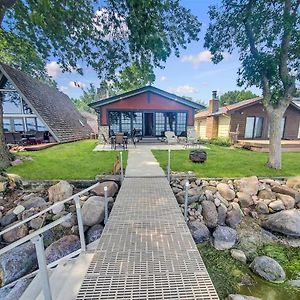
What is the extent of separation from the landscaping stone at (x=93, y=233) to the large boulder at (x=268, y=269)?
11.2 ft

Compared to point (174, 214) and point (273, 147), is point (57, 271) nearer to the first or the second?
point (174, 214)

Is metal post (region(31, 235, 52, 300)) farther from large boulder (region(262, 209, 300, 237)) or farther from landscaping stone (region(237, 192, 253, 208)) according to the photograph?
landscaping stone (region(237, 192, 253, 208))

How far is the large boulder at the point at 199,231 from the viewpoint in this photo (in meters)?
4.86

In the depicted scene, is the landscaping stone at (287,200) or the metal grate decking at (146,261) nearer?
the metal grate decking at (146,261)

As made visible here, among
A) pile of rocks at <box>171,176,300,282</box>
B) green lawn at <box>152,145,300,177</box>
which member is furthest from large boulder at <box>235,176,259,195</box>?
green lawn at <box>152,145,300,177</box>

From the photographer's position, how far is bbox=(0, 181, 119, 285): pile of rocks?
427 cm

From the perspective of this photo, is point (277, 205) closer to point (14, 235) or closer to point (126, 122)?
point (14, 235)

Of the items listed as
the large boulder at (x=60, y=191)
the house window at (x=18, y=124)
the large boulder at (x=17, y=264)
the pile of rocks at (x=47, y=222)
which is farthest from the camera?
the house window at (x=18, y=124)

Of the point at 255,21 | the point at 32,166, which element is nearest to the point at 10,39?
the point at 32,166

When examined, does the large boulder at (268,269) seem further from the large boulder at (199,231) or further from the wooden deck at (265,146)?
the wooden deck at (265,146)

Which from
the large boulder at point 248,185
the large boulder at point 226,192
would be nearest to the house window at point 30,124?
the large boulder at point 226,192

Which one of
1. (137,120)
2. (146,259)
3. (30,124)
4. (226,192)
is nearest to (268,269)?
(226,192)

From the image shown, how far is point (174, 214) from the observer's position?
407cm

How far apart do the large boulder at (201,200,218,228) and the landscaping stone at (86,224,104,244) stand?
2712 mm
